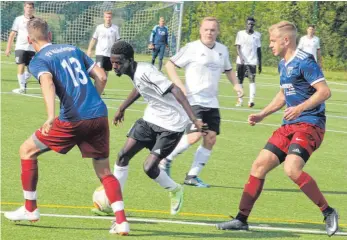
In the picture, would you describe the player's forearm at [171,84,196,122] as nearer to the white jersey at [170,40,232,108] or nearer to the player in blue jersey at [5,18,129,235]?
the player in blue jersey at [5,18,129,235]

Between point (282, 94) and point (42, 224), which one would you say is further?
point (282, 94)

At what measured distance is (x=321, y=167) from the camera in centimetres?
1390

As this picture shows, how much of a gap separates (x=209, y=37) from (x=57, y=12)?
26.2 metres

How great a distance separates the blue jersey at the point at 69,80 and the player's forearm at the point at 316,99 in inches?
76.2

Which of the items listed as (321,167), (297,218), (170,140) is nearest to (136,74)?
(170,140)

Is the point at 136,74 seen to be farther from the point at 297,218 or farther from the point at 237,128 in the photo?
the point at 237,128

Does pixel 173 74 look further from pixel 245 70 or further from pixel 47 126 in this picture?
pixel 245 70

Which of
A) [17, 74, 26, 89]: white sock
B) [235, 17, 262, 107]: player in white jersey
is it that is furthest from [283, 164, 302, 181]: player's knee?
[235, 17, 262, 107]: player in white jersey

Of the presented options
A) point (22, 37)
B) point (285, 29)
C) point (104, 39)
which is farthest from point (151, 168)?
point (104, 39)

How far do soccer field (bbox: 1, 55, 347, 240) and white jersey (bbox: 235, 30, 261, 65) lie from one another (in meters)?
5.68

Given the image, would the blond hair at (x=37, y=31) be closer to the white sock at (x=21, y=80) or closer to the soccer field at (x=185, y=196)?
the soccer field at (x=185, y=196)

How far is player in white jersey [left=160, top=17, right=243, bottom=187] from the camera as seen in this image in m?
11.9

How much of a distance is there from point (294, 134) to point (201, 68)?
3.30m

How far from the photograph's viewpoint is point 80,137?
28.2ft
